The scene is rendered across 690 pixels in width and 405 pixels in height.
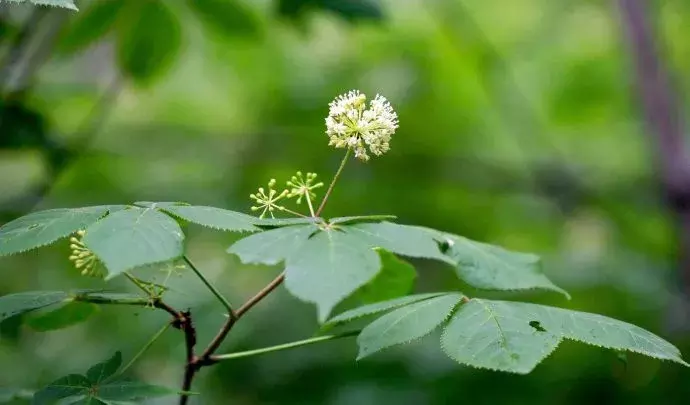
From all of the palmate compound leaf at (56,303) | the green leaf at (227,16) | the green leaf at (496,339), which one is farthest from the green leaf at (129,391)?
the green leaf at (227,16)

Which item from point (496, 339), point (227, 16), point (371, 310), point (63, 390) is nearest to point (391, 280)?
point (371, 310)

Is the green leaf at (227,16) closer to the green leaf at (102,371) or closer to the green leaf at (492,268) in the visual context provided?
the green leaf at (492,268)

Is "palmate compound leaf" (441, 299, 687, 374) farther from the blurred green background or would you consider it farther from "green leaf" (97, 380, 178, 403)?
the blurred green background

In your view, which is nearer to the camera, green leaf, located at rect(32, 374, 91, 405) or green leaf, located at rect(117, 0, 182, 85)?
green leaf, located at rect(32, 374, 91, 405)

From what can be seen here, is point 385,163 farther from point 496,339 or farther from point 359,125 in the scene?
point 496,339

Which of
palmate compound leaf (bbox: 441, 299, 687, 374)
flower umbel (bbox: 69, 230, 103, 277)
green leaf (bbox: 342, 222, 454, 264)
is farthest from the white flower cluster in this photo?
flower umbel (bbox: 69, 230, 103, 277)

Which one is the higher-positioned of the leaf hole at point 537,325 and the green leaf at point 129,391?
the leaf hole at point 537,325

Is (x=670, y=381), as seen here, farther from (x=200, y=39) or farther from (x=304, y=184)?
(x=200, y=39)
